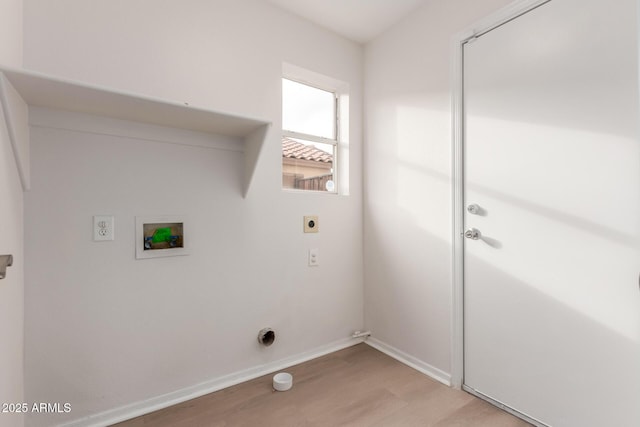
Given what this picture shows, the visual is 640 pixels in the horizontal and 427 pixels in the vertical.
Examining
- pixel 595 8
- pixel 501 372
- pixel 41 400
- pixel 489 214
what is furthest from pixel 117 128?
pixel 501 372

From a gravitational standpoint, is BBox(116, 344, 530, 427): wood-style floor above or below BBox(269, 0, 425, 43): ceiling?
below

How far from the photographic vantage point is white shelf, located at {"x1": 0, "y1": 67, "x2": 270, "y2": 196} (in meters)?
1.08

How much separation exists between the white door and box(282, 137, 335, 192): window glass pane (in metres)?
1.00

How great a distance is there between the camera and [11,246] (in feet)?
3.70

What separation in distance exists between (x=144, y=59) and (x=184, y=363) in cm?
161

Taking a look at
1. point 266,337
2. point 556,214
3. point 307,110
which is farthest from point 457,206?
point 266,337

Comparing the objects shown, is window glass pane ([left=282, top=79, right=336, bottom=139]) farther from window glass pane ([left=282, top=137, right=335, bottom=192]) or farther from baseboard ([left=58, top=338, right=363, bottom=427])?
baseboard ([left=58, top=338, right=363, bottom=427])

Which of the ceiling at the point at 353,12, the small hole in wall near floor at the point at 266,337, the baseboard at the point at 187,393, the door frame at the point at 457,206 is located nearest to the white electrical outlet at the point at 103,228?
the baseboard at the point at 187,393

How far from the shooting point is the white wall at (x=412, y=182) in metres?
1.86

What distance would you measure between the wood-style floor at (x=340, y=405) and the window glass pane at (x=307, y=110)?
165cm

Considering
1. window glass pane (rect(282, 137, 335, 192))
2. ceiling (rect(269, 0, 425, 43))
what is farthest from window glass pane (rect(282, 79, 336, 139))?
ceiling (rect(269, 0, 425, 43))

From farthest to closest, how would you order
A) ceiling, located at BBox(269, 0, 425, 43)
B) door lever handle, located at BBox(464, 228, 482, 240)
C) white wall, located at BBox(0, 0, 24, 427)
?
ceiling, located at BBox(269, 0, 425, 43), door lever handle, located at BBox(464, 228, 482, 240), white wall, located at BBox(0, 0, 24, 427)

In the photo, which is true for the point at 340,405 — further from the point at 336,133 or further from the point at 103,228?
the point at 336,133

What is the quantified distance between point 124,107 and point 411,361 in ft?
7.20
